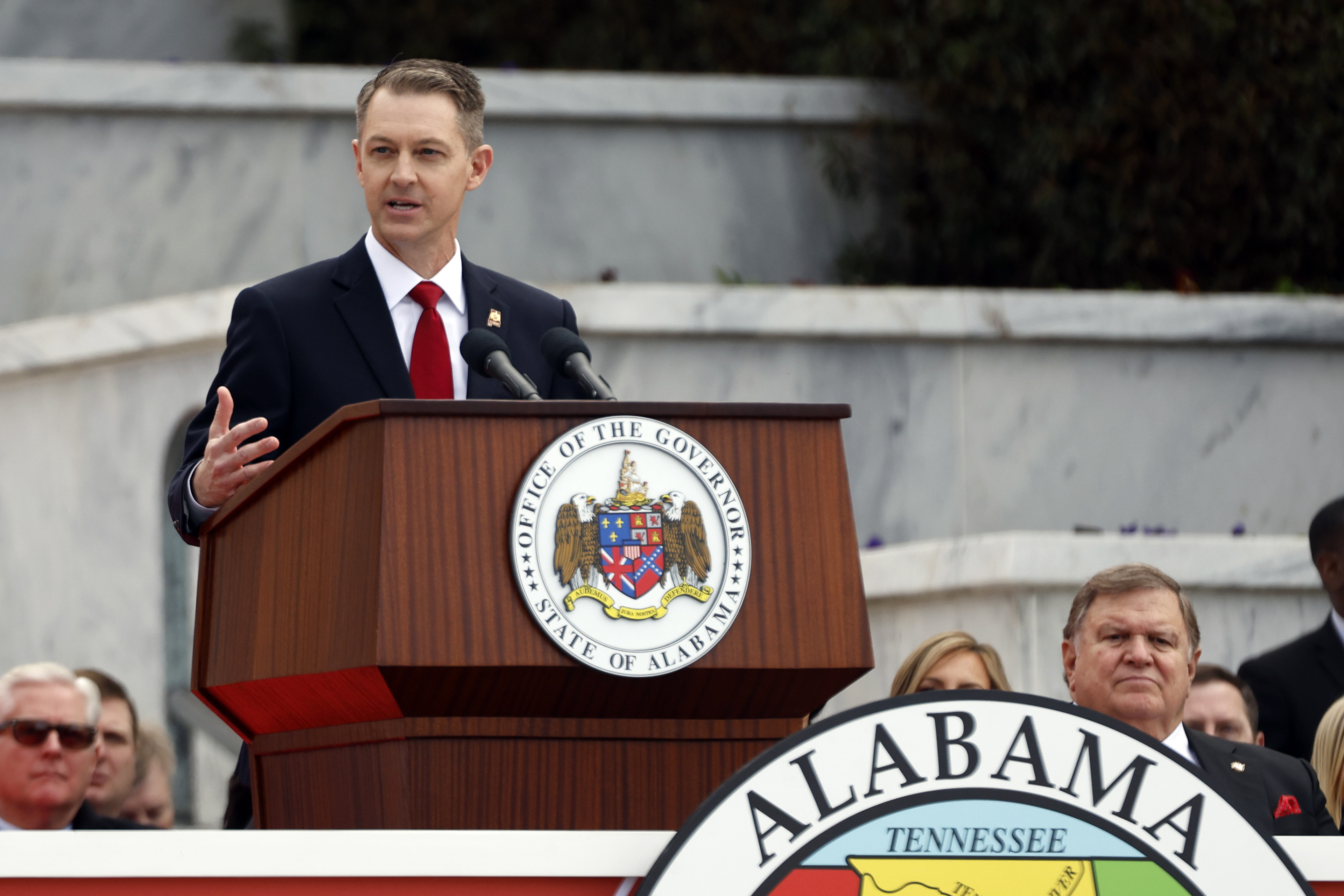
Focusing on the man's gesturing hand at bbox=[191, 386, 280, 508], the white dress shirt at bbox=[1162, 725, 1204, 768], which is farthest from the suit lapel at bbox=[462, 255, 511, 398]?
the white dress shirt at bbox=[1162, 725, 1204, 768]

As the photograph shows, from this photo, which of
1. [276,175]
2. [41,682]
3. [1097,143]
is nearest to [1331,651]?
[41,682]

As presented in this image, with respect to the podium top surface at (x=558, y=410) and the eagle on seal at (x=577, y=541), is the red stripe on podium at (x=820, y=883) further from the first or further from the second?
the podium top surface at (x=558, y=410)

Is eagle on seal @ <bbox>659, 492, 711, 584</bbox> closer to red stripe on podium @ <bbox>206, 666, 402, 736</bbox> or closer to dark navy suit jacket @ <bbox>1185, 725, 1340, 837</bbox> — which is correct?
red stripe on podium @ <bbox>206, 666, 402, 736</bbox>

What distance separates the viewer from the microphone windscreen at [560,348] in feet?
8.25

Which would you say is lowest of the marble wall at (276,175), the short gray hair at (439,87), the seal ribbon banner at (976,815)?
the seal ribbon banner at (976,815)

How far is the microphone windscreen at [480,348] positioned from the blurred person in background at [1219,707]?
2679 mm

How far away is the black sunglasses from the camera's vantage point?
13.9 ft

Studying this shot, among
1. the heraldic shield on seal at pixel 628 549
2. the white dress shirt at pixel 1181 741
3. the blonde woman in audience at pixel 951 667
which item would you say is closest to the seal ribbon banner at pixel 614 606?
the heraldic shield on seal at pixel 628 549

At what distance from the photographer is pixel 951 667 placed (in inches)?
187

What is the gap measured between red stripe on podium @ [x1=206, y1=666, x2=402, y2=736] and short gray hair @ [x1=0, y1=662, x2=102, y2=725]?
1921 mm

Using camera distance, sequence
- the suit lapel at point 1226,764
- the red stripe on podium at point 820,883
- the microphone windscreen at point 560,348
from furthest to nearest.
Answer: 1. the suit lapel at point 1226,764
2. the microphone windscreen at point 560,348
3. the red stripe on podium at point 820,883

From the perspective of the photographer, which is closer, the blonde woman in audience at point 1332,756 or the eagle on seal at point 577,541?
the eagle on seal at point 577,541

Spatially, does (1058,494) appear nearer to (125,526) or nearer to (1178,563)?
(1178,563)

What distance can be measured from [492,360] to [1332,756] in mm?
2446
